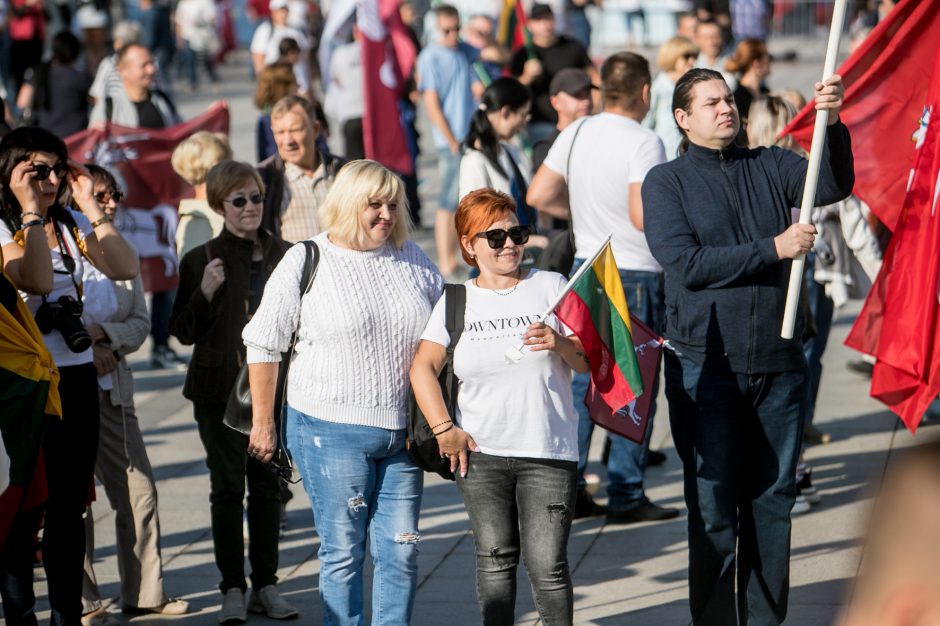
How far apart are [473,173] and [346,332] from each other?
9.18 ft

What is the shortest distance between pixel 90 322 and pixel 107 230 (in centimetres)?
42

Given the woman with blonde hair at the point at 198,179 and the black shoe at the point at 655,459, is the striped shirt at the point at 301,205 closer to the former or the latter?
the woman with blonde hair at the point at 198,179

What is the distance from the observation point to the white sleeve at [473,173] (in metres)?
7.47

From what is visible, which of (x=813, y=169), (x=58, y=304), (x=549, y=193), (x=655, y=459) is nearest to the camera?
(x=813, y=169)

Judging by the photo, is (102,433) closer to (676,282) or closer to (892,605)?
(676,282)

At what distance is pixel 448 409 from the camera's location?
16.0ft

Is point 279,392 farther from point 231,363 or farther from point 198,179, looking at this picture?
point 198,179

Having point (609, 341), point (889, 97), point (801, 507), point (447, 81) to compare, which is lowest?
point (801, 507)

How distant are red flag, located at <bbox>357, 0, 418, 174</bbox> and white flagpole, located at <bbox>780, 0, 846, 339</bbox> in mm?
8137

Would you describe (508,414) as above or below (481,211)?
below

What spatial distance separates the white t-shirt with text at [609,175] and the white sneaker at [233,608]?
2270mm

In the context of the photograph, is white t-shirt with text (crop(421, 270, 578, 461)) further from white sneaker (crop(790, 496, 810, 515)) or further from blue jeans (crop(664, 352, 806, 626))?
white sneaker (crop(790, 496, 810, 515))

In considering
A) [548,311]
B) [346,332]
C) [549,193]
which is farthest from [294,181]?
[548,311]

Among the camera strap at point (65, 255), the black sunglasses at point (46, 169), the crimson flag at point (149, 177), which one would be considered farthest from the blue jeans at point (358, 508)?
the crimson flag at point (149, 177)
